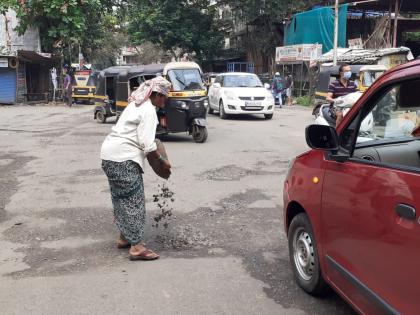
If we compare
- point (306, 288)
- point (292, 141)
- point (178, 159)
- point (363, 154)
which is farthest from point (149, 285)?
point (292, 141)

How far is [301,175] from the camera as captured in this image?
3928mm

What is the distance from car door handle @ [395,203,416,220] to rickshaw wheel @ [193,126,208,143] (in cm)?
1004

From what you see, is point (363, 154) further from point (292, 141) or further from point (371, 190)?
point (292, 141)

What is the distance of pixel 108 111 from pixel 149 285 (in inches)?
529

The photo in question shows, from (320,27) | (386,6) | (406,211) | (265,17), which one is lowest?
(406,211)

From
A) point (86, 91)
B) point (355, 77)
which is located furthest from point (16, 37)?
point (355, 77)

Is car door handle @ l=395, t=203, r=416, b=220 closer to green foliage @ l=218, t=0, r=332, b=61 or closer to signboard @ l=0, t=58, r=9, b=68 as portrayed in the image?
signboard @ l=0, t=58, r=9, b=68

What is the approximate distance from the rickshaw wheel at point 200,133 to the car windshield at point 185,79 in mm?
1017

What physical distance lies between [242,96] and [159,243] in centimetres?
1305

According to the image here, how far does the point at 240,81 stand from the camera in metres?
19.1

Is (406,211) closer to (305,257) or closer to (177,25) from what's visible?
(305,257)

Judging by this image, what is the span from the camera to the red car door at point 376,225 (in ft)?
8.14

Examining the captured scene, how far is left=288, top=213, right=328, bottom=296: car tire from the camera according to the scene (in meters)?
3.81

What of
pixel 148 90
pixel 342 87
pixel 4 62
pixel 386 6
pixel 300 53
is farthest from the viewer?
pixel 300 53
